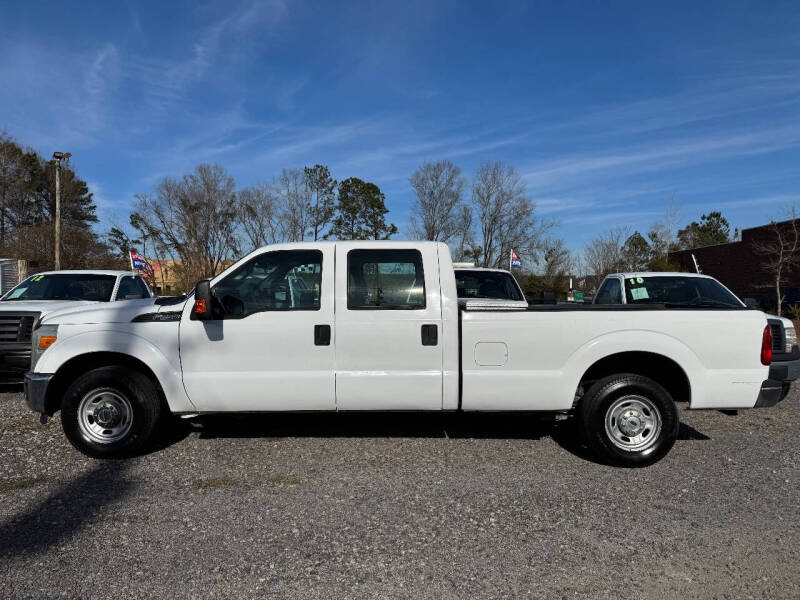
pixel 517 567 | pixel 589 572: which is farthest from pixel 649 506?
pixel 517 567

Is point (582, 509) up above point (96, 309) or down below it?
below

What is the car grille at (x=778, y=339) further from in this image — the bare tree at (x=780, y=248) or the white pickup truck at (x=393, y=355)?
the bare tree at (x=780, y=248)

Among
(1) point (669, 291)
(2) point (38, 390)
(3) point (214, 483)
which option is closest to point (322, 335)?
(3) point (214, 483)

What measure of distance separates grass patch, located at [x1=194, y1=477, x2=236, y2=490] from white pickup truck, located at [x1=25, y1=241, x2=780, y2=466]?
61 cm

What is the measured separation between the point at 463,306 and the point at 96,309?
329cm

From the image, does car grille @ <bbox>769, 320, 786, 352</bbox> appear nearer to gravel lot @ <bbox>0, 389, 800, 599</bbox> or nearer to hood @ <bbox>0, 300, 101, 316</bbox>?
Answer: gravel lot @ <bbox>0, 389, 800, 599</bbox>

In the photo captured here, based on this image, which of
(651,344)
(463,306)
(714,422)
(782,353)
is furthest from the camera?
(714,422)

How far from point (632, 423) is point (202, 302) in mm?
3830

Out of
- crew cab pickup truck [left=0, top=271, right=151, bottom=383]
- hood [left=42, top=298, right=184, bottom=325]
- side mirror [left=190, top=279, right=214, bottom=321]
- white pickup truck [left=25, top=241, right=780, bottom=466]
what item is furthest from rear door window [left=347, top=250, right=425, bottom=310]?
crew cab pickup truck [left=0, top=271, right=151, bottom=383]

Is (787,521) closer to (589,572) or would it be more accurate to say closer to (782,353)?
(589,572)

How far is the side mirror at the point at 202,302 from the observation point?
14.7 ft

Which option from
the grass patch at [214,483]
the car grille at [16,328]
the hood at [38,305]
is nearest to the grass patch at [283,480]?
the grass patch at [214,483]

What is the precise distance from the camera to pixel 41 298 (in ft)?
28.2

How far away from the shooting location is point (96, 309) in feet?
16.0
